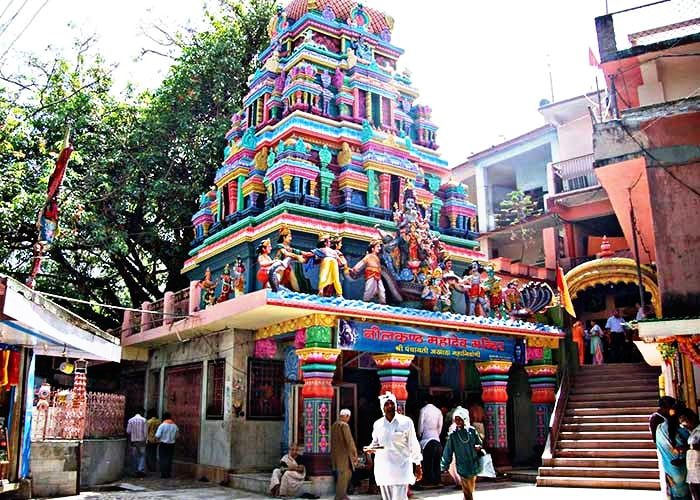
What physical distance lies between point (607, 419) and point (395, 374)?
15.9 ft

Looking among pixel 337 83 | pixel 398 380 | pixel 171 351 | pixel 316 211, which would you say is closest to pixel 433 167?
pixel 337 83

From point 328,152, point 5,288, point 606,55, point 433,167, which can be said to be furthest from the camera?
point 433,167

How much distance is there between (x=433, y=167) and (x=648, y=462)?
9.57m

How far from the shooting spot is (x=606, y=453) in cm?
1311

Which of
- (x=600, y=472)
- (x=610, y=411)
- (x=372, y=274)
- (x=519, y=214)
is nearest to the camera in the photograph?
(x=600, y=472)

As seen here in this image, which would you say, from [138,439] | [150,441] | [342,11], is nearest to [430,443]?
[138,439]

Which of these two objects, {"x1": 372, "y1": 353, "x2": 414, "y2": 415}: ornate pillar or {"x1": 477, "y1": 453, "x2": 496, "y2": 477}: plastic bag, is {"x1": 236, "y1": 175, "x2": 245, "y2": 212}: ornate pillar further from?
{"x1": 477, "y1": 453, "x2": 496, "y2": 477}: plastic bag

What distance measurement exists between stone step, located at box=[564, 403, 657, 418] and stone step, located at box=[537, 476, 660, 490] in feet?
7.43

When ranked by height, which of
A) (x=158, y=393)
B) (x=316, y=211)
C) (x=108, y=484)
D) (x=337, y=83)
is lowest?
(x=108, y=484)

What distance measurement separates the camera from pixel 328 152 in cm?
1638

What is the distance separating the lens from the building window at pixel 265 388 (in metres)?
14.2

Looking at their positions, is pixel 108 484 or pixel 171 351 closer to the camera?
pixel 108 484

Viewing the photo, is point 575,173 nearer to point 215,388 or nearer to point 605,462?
point 605,462

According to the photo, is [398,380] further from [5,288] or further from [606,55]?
[5,288]
